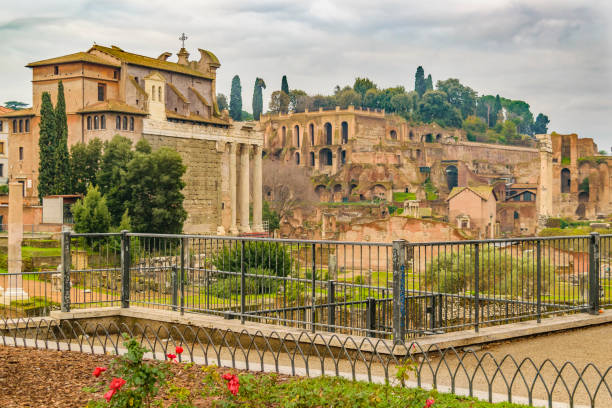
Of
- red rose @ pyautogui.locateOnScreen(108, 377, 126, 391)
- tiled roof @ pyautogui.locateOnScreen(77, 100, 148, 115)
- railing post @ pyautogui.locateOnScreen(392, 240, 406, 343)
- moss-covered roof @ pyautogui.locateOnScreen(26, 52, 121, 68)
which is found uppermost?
moss-covered roof @ pyautogui.locateOnScreen(26, 52, 121, 68)

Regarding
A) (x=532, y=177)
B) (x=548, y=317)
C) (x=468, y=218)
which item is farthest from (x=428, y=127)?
(x=548, y=317)

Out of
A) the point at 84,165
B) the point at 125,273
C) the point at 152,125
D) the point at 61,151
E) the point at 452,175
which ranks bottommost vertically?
the point at 125,273

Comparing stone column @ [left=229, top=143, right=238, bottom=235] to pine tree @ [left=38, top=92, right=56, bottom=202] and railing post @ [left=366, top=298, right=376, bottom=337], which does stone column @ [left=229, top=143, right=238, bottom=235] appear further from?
railing post @ [left=366, top=298, right=376, bottom=337]

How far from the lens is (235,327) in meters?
8.50

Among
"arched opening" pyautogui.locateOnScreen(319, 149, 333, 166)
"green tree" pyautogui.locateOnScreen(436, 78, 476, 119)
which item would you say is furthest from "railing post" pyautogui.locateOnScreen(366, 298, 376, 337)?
"green tree" pyautogui.locateOnScreen(436, 78, 476, 119)

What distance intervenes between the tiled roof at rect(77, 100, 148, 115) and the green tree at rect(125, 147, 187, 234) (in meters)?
5.04

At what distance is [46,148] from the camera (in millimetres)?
40969

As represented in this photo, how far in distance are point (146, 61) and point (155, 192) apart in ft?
50.1

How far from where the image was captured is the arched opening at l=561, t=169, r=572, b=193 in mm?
99875

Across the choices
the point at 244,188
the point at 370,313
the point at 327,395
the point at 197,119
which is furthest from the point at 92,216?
the point at 327,395

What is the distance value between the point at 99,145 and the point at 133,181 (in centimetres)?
369

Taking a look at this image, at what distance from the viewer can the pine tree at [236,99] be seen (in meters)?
117

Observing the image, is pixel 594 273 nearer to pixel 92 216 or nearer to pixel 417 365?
pixel 417 365

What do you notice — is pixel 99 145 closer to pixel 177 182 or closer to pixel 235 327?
pixel 177 182
